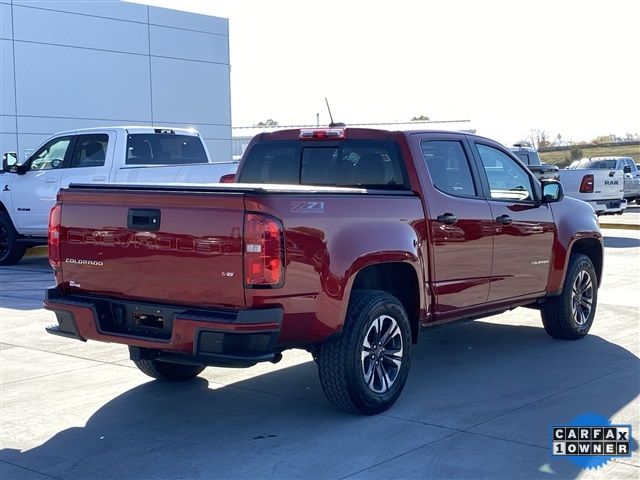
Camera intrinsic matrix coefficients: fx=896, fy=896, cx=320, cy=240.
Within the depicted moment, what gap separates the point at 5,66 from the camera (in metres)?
23.7

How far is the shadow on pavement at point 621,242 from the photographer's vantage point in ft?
60.4

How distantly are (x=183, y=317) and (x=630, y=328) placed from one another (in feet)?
18.2

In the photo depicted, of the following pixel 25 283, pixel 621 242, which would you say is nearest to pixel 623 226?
pixel 621 242

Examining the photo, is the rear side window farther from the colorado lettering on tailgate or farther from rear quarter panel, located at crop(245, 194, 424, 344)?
rear quarter panel, located at crop(245, 194, 424, 344)

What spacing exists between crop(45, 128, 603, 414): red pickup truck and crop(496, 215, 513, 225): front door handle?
0.02m

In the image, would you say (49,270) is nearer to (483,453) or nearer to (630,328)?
(630,328)

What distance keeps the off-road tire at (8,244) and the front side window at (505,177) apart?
33.6 ft

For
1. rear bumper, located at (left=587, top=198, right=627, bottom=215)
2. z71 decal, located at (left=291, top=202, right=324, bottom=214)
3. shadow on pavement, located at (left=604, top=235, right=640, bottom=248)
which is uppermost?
z71 decal, located at (left=291, top=202, right=324, bottom=214)

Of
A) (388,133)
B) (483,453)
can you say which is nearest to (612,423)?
(483,453)

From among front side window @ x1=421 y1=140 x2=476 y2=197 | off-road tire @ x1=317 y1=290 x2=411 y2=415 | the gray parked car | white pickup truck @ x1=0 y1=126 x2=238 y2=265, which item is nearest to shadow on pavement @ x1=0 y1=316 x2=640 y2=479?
off-road tire @ x1=317 y1=290 x2=411 y2=415

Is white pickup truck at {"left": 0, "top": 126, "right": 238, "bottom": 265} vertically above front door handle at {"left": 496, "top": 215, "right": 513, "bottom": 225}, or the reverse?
white pickup truck at {"left": 0, "top": 126, "right": 238, "bottom": 265}

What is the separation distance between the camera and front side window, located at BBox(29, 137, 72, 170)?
582 inches

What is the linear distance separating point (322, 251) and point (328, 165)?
1690 millimetres

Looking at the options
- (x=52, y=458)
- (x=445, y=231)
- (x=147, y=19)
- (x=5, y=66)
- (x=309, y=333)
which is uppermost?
(x=147, y=19)
